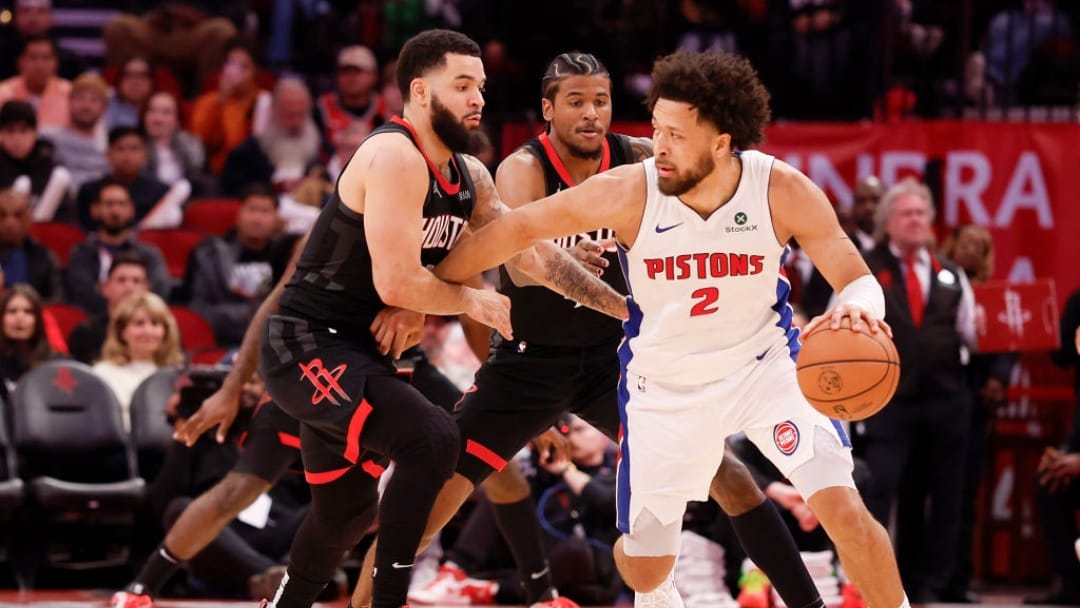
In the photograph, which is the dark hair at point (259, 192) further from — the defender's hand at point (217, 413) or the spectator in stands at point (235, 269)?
the defender's hand at point (217, 413)

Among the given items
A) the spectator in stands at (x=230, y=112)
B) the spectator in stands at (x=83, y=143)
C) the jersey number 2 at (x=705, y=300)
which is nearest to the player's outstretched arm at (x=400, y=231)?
the jersey number 2 at (x=705, y=300)

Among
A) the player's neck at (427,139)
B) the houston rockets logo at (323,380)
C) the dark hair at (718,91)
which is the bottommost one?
the houston rockets logo at (323,380)

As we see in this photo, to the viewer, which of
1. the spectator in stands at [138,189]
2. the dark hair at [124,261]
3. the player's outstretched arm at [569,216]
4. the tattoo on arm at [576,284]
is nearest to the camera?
the player's outstretched arm at [569,216]

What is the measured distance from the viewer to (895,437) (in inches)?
351

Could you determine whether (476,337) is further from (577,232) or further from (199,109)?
(199,109)

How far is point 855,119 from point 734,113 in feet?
20.5

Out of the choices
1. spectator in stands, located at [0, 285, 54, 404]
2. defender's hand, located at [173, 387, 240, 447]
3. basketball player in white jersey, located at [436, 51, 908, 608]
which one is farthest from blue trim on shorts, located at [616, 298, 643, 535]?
spectator in stands, located at [0, 285, 54, 404]

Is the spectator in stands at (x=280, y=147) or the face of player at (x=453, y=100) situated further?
the spectator in stands at (x=280, y=147)

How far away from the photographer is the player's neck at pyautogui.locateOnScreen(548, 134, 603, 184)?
20.0 ft

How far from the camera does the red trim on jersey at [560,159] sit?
6031mm

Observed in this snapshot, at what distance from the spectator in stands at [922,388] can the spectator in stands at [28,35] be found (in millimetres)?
6938

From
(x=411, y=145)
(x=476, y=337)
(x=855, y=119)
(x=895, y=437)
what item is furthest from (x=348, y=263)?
(x=855, y=119)

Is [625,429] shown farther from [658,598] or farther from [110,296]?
[110,296]

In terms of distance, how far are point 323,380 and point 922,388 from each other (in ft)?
15.7
